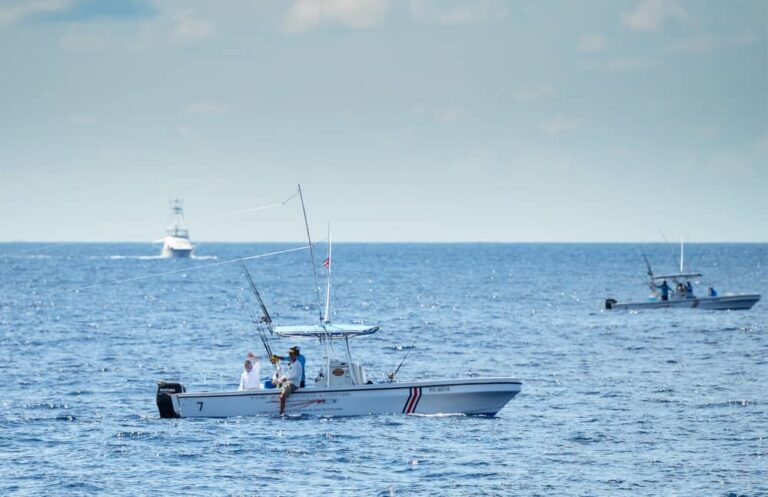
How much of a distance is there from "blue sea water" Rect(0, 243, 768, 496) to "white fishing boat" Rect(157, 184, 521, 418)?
0.46 metres

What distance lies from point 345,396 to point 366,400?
696 mm

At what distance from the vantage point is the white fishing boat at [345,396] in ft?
122

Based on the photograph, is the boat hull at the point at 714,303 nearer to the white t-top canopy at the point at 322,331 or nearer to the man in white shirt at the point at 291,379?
the white t-top canopy at the point at 322,331

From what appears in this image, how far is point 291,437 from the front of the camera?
114 ft

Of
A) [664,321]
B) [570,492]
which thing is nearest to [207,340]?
[664,321]

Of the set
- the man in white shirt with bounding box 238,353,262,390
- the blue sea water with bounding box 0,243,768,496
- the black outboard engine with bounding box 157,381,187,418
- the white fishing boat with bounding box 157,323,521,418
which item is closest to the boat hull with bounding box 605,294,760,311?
the blue sea water with bounding box 0,243,768,496

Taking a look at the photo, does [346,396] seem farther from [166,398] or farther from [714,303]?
[714,303]

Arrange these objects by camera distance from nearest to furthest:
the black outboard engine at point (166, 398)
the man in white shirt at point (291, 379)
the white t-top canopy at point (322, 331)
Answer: the white t-top canopy at point (322, 331) < the man in white shirt at point (291, 379) < the black outboard engine at point (166, 398)

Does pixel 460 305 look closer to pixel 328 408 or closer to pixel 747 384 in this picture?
pixel 747 384

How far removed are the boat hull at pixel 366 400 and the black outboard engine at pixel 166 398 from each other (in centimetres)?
6

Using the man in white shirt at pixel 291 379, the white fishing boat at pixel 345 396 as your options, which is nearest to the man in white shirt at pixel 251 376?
the white fishing boat at pixel 345 396

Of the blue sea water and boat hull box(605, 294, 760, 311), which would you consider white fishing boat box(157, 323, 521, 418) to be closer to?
the blue sea water

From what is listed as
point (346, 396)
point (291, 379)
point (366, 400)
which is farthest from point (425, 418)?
point (291, 379)

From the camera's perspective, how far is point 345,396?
37.1m
